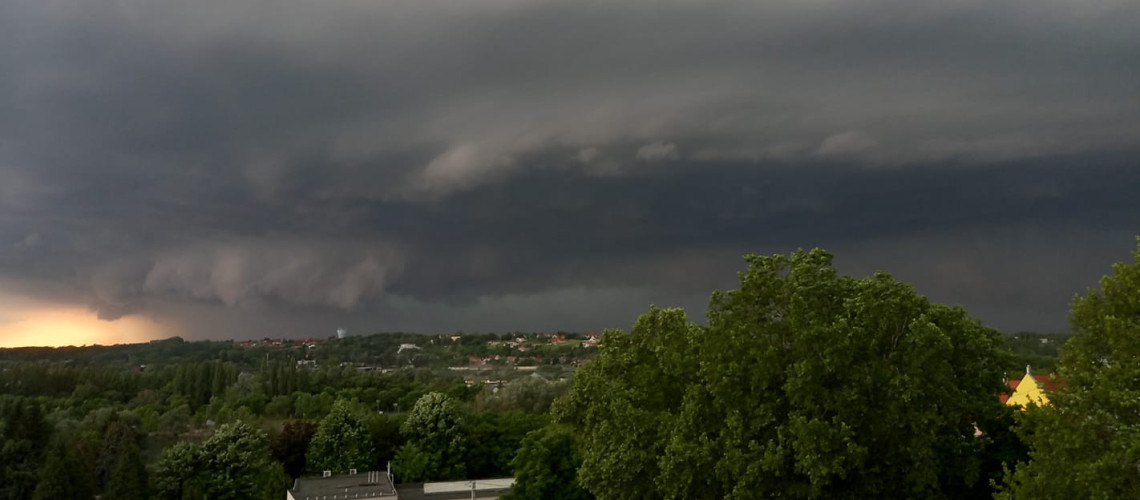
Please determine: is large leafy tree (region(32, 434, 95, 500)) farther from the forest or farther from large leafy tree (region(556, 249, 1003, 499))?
large leafy tree (region(556, 249, 1003, 499))

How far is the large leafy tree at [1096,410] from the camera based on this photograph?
15227 mm

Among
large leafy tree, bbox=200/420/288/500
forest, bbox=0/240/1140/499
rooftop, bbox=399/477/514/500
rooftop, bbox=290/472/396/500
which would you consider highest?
forest, bbox=0/240/1140/499

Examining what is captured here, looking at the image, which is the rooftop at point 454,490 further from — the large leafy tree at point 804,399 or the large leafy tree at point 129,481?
the large leafy tree at point 804,399

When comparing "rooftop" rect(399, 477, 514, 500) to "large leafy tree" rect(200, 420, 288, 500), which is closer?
"large leafy tree" rect(200, 420, 288, 500)

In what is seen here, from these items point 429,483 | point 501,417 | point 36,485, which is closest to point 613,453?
point 429,483

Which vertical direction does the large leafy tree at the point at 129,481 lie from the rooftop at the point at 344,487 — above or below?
above

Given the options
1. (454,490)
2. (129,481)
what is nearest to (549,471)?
(454,490)

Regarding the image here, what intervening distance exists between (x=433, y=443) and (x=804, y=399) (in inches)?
1327

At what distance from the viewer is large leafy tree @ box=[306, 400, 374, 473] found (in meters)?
48.5

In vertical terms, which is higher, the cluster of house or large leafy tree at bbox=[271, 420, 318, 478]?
large leafy tree at bbox=[271, 420, 318, 478]

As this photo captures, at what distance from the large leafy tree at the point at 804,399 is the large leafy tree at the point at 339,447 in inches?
1134

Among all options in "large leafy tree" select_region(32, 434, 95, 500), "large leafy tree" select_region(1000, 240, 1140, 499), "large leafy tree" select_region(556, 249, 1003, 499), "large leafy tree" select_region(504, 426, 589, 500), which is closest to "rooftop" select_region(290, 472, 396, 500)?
"large leafy tree" select_region(504, 426, 589, 500)

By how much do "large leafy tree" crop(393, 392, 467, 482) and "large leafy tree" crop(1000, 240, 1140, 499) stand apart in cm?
3775

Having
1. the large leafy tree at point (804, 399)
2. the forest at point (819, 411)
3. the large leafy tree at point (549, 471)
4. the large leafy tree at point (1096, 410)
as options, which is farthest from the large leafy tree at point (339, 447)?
the large leafy tree at point (1096, 410)
